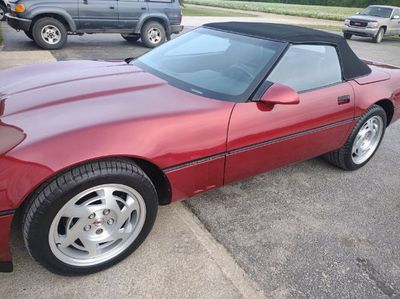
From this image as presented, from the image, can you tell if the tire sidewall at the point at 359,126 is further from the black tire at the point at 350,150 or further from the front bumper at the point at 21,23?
the front bumper at the point at 21,23

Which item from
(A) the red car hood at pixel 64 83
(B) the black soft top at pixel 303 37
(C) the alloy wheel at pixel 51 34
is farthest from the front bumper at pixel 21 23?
(B) the black soft top at pixel 303 37

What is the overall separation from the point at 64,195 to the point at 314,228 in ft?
6.12

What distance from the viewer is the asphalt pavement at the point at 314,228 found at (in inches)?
91.0

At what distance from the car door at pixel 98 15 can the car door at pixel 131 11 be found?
15 cm

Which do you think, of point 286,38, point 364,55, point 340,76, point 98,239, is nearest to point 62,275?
point 98,239

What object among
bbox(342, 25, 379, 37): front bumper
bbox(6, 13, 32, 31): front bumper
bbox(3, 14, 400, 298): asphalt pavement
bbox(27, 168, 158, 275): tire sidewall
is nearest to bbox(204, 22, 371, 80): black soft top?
bbox(3, 14, 400, 298): asphalt pavement

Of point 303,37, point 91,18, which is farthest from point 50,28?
point 303,37

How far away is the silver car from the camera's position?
15.7 m

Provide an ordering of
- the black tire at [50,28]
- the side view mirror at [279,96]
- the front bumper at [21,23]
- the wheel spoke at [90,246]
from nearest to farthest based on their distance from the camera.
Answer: the wheel spoke at [90,246], the side view mirror at [279,96], the front bumper at [21,23], the black tire at [50,28]

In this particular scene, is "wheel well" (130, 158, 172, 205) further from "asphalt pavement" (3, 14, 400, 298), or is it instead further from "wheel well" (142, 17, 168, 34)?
"wheel well" (142, 17, 168, 34)

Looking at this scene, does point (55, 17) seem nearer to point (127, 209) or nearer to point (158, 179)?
point (158, 179)

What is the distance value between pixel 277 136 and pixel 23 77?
76.9 inches

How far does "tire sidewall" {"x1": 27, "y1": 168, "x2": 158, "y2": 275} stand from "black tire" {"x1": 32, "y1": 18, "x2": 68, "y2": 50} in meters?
7.59

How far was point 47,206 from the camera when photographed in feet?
6.00
